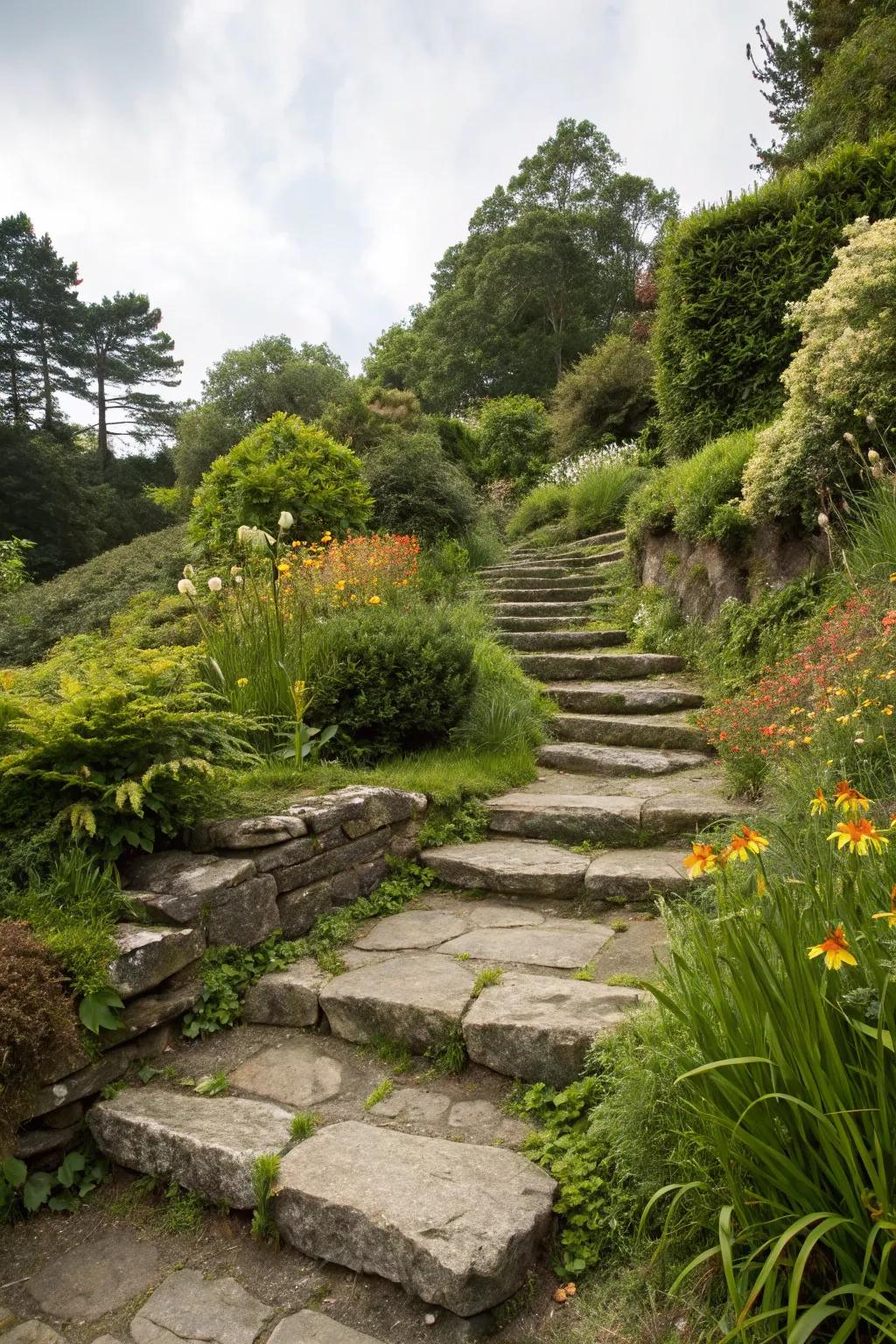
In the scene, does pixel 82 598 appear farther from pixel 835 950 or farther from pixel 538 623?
pixel 835 950

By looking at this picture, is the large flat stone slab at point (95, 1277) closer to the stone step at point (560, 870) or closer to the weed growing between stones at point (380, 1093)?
the weed growing between stones at point (380, 1093)

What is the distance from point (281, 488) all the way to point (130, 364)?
28.4 meters

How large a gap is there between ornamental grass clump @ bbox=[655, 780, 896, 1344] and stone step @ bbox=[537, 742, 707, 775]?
2.80m

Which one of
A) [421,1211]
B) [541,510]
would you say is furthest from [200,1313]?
[541,510]

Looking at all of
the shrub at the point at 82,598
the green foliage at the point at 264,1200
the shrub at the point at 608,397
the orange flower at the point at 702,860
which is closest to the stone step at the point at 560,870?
the green foliage at the point at 264,1200

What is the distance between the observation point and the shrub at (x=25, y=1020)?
209 cm

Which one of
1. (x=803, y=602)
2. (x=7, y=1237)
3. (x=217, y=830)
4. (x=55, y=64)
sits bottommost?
(x=7, y=1237)

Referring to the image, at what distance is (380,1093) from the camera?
7.72 ft

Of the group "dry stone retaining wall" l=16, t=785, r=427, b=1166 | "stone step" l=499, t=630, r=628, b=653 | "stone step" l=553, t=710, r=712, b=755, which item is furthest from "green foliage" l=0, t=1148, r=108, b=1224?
"stone step" l=499, t=630, r=628, b=653

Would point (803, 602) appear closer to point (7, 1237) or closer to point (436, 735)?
point (436, 735)

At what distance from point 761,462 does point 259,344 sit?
1629 centimetres

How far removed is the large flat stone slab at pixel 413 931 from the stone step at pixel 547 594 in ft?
15.6

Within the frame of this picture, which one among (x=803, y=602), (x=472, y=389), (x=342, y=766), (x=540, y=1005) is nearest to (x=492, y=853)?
(x=342, y=766)

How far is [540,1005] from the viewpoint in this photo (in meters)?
2.39
